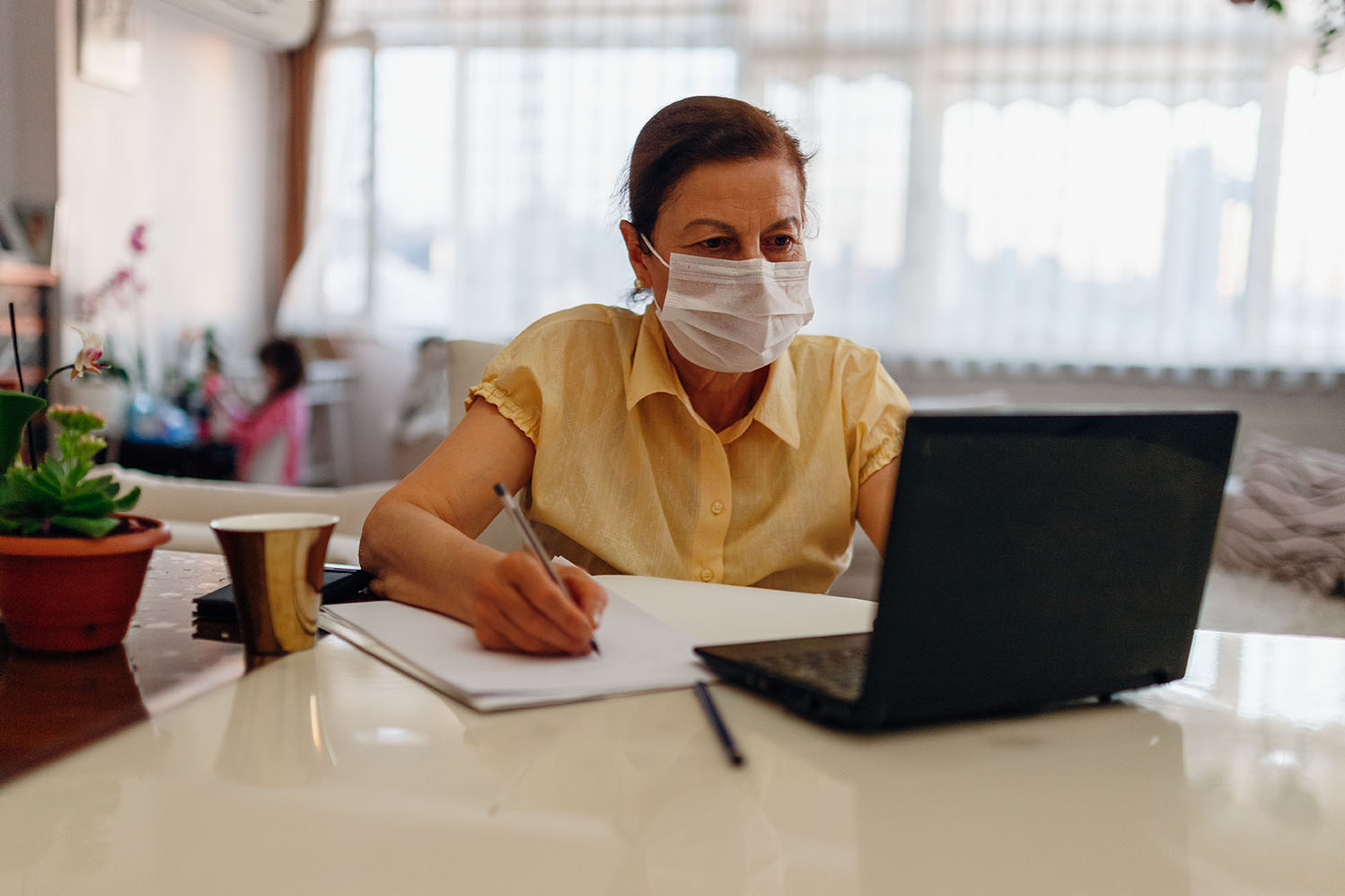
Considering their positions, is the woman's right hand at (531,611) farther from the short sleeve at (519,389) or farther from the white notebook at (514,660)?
the short sleeve at (519,389)

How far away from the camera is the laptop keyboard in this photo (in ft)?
2.10

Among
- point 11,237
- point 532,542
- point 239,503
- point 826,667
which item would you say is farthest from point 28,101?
point 826,667

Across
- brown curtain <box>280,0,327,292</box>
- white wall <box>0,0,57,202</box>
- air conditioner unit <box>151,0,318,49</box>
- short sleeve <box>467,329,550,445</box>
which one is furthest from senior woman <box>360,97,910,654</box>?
brown curtain <box>280,0,327,292</box>

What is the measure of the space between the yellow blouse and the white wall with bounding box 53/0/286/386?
9.82 ft

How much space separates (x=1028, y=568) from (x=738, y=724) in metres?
0.19

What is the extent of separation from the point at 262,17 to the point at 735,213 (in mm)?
3678

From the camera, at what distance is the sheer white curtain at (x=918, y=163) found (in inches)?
148

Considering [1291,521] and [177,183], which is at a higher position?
[177,183]

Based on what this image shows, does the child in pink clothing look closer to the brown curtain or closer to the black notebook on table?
the brown curtain

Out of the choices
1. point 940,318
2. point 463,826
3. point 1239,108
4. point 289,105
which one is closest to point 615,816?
point 463,826

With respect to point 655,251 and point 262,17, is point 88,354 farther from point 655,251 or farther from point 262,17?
point 262,17

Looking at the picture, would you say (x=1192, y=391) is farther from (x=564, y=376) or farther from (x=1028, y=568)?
(x=1028, y=568)

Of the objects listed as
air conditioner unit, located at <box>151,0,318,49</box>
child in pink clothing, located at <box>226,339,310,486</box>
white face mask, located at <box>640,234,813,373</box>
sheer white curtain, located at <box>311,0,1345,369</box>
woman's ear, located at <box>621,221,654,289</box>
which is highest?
air conditioner unit, located at <box>151,0,318,49</box>

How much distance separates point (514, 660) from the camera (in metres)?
0.75
